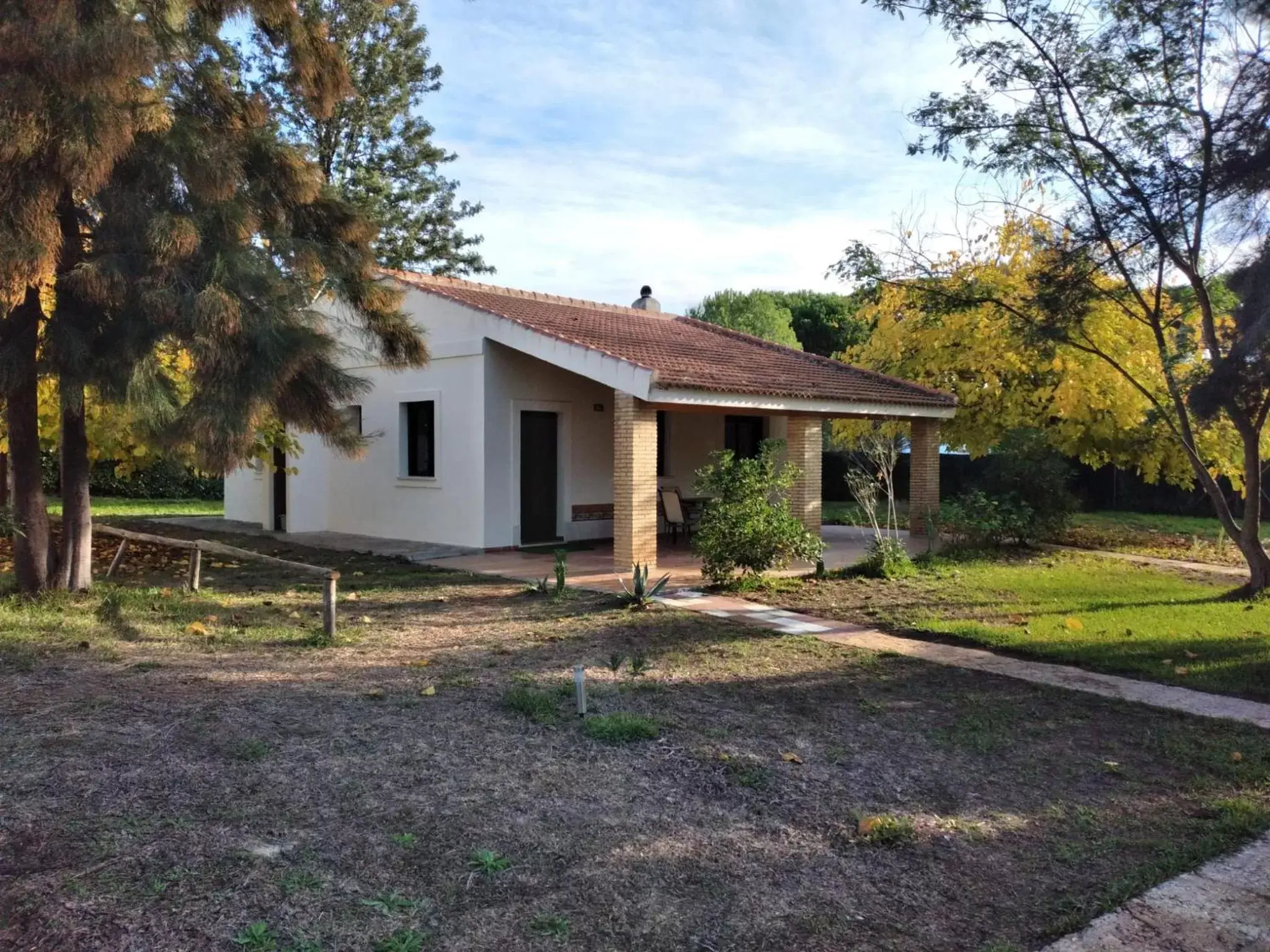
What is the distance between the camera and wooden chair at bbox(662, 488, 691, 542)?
1700 cm

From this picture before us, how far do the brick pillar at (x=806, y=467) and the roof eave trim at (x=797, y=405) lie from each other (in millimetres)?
283

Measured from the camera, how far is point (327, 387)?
8.84 meters

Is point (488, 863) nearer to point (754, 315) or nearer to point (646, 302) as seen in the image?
point (646, 302)

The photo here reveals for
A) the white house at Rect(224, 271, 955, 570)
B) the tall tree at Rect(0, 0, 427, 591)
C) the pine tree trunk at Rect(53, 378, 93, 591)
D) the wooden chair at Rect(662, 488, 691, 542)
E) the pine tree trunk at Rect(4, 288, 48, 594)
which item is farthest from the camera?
the wooden chair at Rect(662, 488, 691, 542)

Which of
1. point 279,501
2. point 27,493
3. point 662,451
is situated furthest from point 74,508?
point 662,451

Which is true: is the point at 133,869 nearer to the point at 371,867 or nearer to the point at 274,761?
the point at 371,867

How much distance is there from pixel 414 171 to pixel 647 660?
27.8m

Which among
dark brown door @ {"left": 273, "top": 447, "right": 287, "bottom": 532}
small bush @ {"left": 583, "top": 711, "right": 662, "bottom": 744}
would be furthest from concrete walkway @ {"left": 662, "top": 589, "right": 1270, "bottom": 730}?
dark brown door @ {"left": 273, "top": 447, "right": 287, "bottom": 532}

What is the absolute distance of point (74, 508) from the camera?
9.13m

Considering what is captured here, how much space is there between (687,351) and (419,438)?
15.5 feet

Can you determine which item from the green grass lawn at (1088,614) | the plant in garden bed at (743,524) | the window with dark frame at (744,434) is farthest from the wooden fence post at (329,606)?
the window with dark frame at (744,434)

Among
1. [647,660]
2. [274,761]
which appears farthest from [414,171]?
→ [274,761]

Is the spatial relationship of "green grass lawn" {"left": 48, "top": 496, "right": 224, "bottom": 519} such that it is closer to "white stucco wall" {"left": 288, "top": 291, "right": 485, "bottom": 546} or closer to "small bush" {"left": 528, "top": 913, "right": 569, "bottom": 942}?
"white stucco wall" {"left": 288, "top": 291, "right": 485, "bottom": 546}

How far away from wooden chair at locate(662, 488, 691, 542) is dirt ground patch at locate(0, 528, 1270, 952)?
9.14m
